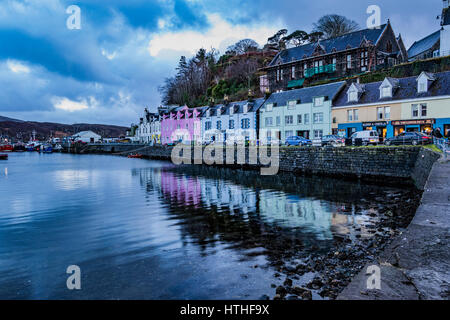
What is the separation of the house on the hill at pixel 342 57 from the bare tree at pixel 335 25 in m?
22.2

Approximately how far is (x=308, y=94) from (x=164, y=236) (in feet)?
139

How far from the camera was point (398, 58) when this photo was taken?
176ft

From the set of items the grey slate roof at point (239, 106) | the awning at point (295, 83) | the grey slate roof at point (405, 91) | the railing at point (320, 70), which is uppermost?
the railing at point (320, 70)

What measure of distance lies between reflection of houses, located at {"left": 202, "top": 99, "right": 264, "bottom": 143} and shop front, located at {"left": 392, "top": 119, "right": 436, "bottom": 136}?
21409 mm

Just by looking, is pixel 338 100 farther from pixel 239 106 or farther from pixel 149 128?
pixel 149 128

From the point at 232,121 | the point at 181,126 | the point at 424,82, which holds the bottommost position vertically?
the point at 232,121

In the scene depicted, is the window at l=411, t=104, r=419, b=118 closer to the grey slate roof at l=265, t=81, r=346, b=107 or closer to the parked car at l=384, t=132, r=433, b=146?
the parked car at l=384, t=132, r=433, b=146

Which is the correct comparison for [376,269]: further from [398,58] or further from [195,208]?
[398,58]

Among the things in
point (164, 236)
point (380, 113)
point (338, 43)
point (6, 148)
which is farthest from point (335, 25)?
point (6, 148)

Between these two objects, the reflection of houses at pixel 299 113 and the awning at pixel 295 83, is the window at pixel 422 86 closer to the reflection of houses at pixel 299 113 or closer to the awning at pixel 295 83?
the reflection of houses at pixel 299 113

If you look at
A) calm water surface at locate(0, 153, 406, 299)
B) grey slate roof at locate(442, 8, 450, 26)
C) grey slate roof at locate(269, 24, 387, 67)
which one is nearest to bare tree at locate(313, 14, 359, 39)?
grey slate roof at locate(269, 24, 387, 67)

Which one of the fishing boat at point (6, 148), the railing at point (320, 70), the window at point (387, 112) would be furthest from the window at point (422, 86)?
the fishing boat at point (6, 148)

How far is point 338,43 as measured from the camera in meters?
55.9

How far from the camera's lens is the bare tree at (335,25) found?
78062mm
